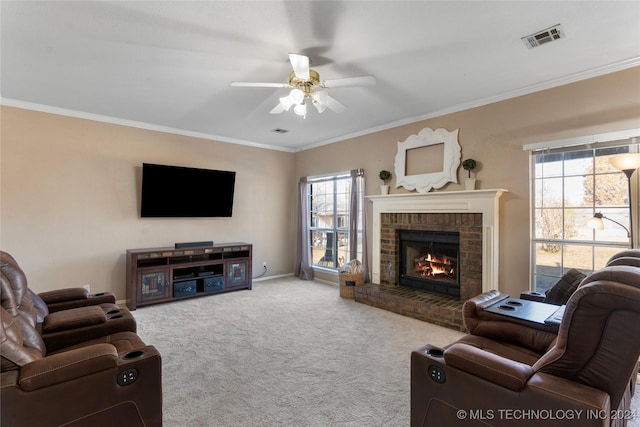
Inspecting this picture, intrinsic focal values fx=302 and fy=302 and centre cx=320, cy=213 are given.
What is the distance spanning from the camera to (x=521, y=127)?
11.5 feet

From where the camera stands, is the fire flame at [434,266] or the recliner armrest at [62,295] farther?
the fire flame at [434,266]

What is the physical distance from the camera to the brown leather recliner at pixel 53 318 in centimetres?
200

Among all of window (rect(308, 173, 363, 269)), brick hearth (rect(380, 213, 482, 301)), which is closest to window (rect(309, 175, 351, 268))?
window (rect(308, 173, 363, 269))

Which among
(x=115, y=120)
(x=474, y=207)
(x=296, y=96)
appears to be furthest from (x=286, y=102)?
(x=115, y=120)

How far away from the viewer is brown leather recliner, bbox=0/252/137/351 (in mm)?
1998

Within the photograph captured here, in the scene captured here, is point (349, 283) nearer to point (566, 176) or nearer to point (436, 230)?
point (436, 230)

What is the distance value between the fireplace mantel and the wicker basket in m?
1.19

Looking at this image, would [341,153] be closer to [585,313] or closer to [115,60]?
[115,60]

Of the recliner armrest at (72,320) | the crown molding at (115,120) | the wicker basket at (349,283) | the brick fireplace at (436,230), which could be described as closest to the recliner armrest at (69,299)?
the recliner armrest at (72,320)

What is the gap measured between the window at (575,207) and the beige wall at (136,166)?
15 centimetres

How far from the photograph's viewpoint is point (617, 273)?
1213 millimetres

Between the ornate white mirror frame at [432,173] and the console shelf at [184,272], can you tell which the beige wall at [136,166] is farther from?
the console shelf at [184,272]

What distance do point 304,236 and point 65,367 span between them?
488 centimetres

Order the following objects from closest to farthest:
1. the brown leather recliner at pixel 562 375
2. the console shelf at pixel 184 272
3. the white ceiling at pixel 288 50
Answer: the brown leather recliner at pixel 562 375 → the white ceiling at pixel 288 50 → the console shelf at pixel 184 272
